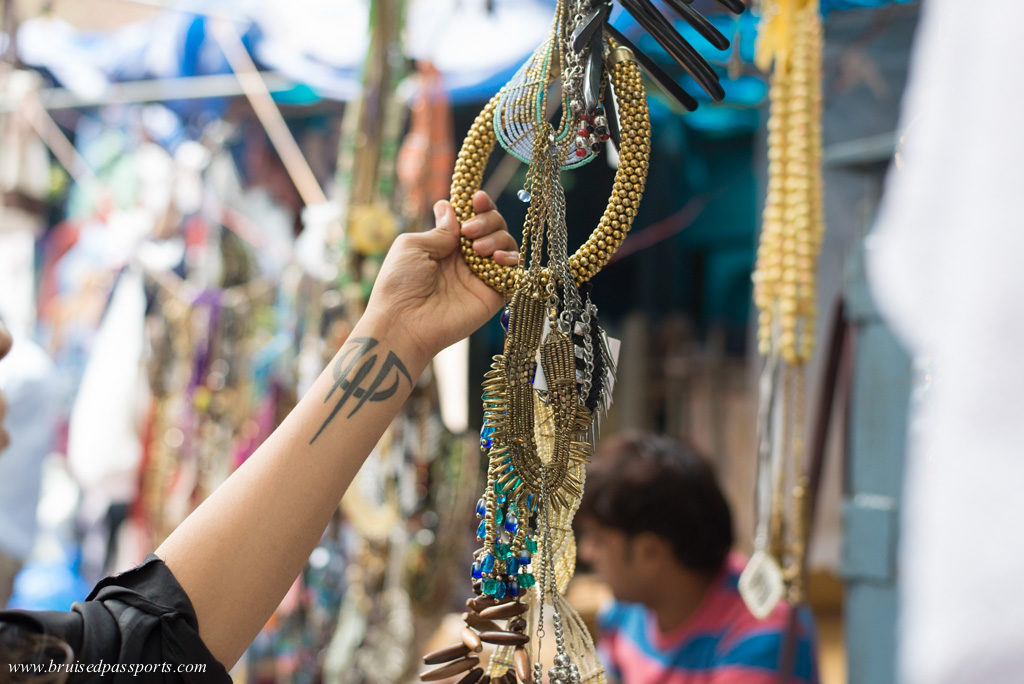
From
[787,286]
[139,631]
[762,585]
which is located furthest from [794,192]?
[139,631]

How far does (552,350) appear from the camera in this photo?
25.6 inches

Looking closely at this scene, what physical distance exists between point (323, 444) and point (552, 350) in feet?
0.67

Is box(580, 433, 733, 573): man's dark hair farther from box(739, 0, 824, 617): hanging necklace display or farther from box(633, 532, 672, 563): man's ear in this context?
box(739, 0, 824, 617): hanging necklace display

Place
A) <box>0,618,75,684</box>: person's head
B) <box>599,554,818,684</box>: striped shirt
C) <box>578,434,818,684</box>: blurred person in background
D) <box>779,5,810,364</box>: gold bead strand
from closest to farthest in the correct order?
<box>0,618,75,684</box>: person's head < <box>779,5,810,364</box>: gold bead strand < <box>599,554,818,684</box>: striped shirt < <box>578,434,818,684</box>: blurred person in background

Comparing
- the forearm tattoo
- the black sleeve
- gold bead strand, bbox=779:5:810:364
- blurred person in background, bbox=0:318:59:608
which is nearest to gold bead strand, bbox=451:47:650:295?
the forearm tattoo

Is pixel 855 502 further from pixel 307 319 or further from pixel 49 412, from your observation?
pixel 49 412

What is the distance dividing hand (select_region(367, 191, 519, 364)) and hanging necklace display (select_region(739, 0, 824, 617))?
0.53 metres

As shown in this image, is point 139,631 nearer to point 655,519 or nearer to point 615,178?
point 615,178

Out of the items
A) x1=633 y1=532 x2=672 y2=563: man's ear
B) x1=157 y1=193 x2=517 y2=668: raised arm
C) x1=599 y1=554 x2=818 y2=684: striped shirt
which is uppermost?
x1=157 y1=193 x2=517 y2=668: raised arm

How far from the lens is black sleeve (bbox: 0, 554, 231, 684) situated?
2.04 ft

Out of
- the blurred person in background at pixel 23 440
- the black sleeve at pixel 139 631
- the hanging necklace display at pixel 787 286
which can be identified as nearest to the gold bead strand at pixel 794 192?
the hanging necklace display at pixel 787 286

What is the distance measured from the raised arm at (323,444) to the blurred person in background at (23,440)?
1.09m

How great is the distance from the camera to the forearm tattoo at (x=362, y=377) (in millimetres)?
709

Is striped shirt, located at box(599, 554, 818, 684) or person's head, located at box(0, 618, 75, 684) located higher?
person's head, located at box(0, 618, 75, 684)
